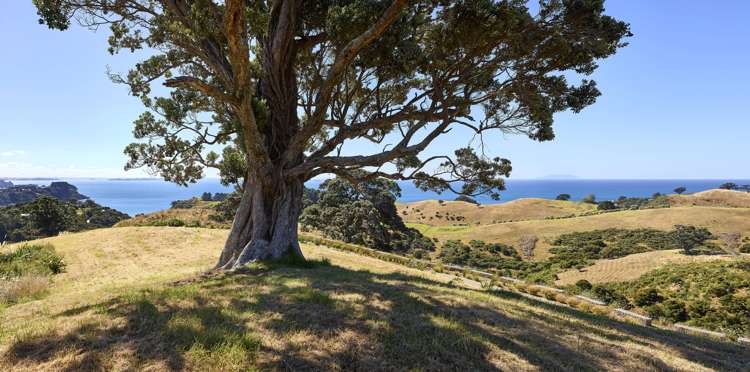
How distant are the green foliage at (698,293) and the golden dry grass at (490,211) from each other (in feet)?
228

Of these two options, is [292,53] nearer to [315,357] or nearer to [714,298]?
[315,357]

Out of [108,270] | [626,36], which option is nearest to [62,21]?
[108,270]

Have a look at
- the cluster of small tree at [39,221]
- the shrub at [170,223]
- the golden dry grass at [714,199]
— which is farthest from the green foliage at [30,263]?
the golden dry grass at [714,199]

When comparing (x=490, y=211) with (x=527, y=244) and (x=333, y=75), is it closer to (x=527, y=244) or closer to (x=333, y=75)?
(x=527, y=244)

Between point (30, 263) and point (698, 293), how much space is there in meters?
49.9

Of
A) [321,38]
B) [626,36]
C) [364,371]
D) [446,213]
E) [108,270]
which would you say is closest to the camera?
[364,371]

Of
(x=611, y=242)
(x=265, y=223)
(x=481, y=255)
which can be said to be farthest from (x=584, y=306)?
(x=611, y=242)

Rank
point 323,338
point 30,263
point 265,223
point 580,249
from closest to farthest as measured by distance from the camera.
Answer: point 323,338, point 265,223, point 30,263, point 580,249

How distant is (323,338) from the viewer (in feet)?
15.0

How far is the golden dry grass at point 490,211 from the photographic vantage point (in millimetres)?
114438

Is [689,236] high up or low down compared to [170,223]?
down

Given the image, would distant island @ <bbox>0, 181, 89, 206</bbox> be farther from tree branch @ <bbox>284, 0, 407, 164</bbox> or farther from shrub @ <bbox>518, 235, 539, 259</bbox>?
tree branch @ <bbox>284, 0, 407, 164</bbox>

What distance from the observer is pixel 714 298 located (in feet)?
106

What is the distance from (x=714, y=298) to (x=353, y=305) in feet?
137
